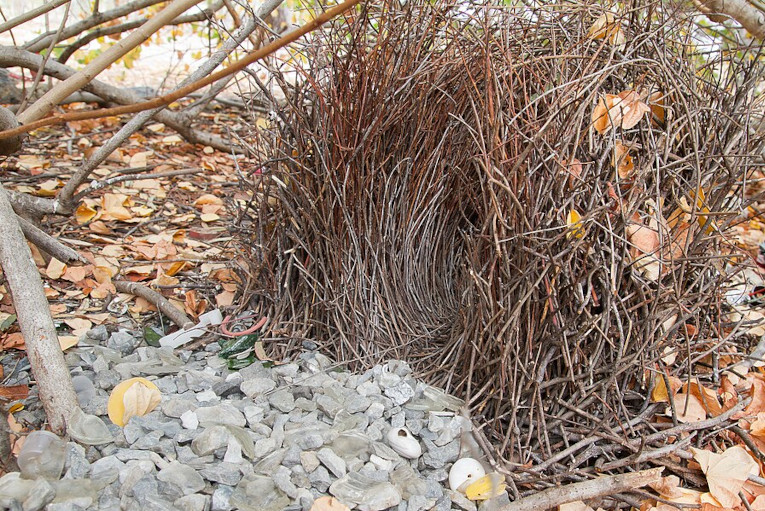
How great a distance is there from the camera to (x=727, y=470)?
59.5 inches

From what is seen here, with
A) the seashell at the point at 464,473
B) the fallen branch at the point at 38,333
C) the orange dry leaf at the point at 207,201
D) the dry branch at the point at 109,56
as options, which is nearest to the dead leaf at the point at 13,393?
the fallen branch at the point at 38,333

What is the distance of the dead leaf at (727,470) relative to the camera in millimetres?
1480

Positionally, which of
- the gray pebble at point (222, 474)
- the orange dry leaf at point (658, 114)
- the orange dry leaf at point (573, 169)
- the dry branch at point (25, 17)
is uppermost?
the dry branch at point (25, 17)

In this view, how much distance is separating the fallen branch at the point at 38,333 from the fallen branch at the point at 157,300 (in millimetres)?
515

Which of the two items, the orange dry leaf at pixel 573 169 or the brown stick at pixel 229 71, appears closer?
the brown stick at pixel 229 71

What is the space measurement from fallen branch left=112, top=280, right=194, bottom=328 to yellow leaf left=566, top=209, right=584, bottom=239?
110cm

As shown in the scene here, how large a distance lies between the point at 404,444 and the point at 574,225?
605 millimetres

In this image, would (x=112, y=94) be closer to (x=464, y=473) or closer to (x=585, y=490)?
(x=464, y=473)

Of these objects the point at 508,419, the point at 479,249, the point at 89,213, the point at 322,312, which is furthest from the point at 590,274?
the point at 89,213

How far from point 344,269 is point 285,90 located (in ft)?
1.62

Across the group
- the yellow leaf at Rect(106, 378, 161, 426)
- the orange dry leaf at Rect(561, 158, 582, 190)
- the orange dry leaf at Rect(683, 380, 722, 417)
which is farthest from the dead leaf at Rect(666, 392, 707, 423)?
the yellow leaf at Rect(106, 378, 161, 426)

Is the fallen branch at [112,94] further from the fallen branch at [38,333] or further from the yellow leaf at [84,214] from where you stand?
the fallen branch at [38,333]

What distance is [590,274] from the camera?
4.60ft

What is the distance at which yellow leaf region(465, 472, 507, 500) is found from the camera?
1381 mm
